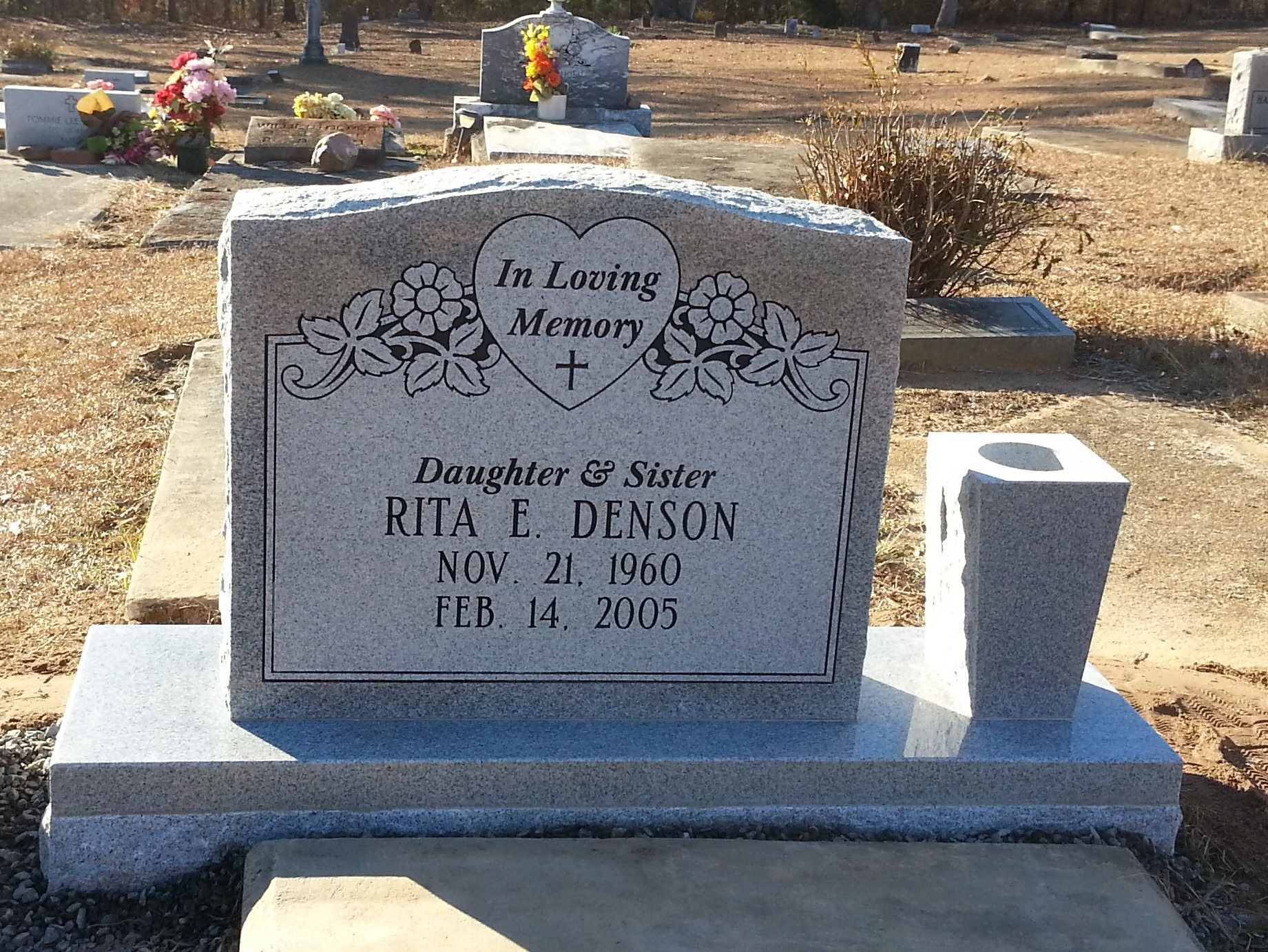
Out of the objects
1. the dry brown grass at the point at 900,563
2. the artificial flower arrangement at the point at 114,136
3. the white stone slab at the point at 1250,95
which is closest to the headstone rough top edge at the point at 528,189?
the dry brown grass at the point at 900,563

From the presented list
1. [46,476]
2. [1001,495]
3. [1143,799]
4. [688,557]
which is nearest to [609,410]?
[688,557]

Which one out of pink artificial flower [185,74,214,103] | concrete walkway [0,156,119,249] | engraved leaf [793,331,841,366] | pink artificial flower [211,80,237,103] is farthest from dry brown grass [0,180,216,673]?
pink artificial flower [211,80,237,103]

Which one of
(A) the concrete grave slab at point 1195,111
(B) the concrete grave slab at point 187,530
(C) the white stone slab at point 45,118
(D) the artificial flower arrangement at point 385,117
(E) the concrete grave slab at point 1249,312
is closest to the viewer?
(B) the concrete grave slab at point 187,530

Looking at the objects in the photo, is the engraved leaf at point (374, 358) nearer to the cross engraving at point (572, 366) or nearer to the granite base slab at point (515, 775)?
the cross engraving at point (572, 366)

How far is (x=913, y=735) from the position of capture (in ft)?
9.66

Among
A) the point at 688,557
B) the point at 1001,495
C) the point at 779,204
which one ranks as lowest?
the point at 688,557

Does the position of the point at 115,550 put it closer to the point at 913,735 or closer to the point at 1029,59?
the point at 913,735

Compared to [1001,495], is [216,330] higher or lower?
lower

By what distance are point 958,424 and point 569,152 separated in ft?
22.7

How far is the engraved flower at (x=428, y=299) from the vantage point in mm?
2629

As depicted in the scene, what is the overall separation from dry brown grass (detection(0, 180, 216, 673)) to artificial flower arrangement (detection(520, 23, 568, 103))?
19.3ft

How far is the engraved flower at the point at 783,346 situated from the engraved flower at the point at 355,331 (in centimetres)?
71

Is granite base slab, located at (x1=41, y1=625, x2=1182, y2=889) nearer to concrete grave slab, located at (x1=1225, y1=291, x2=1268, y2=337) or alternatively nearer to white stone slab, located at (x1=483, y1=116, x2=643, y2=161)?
concrete grave slab, located at (x1=1225, y1=291, x2=1268, y2=337)

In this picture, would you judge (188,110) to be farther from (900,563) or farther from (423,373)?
(423,373)
